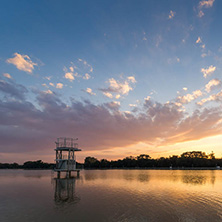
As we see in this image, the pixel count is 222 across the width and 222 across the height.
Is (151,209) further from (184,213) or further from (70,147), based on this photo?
(70,147)

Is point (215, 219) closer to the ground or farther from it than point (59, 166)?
closer to the ground

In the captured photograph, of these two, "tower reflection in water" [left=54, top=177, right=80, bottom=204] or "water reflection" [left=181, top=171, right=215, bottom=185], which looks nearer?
"tower reflection in water" [left=54, top=177, right=80, bottom=204]

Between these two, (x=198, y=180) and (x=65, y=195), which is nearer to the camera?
(x=65, y=195)

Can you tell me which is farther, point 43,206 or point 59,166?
point 59,166

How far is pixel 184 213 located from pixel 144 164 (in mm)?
181220

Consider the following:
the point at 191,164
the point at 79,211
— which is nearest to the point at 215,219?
the point at 79,211

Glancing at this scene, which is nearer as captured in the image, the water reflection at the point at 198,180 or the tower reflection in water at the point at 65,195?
the tower reflection in water at the point at 65,195

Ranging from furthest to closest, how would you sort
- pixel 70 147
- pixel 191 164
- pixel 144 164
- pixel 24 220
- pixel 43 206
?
pixel 144 164, pixel 191 164, pixel 70 147, pixel 43 206, pixel 24 220

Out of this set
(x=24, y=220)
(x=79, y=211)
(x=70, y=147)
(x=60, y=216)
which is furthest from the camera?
(x=70, y=147)

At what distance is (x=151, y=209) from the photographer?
67.9 ft

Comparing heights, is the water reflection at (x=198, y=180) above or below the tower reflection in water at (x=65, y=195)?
below

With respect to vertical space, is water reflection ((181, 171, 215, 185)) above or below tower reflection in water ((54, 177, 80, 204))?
below

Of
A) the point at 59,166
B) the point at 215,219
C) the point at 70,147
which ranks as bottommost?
the point at 215,219

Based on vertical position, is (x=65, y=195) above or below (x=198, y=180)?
above
